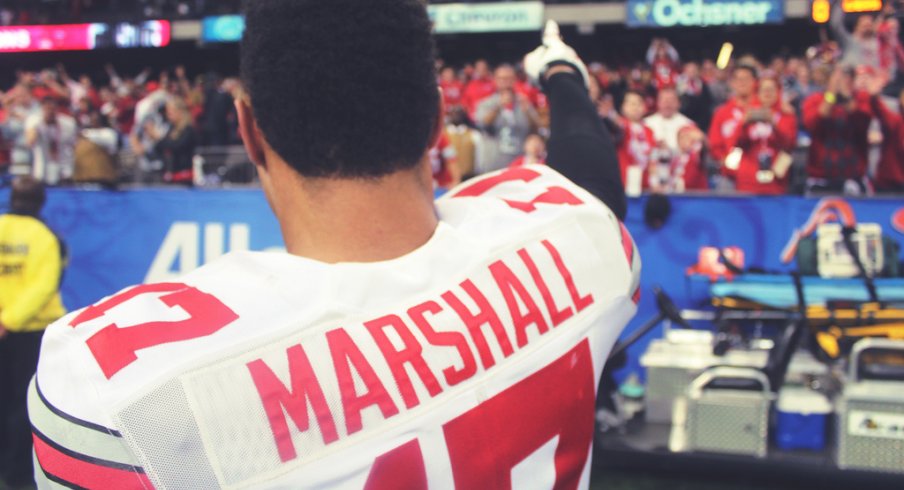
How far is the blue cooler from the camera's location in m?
4.62

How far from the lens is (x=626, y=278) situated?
132cm

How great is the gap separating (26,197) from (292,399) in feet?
15.2

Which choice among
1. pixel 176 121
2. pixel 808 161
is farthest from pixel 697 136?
pixel 176 121

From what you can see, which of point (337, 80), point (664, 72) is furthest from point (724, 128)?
point (337, 80)

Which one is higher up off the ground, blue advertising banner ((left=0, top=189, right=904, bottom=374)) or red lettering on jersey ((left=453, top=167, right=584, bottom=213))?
red lettering on jersey ((left=453, top=167, right=584, bottom=213))

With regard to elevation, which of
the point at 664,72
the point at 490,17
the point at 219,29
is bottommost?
the point at 664,72

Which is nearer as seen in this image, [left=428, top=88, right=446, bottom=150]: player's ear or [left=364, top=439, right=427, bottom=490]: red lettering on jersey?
[left=364, top=439, right=427, bottom=490]: red lettering on jersey

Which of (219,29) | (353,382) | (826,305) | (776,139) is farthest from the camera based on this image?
(219,29)

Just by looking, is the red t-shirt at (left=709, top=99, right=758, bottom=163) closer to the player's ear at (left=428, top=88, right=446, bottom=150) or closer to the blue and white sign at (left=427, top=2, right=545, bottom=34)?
the player's ear at (left=428, top=88, right=446, bottom=150)

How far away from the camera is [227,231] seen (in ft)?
21.8

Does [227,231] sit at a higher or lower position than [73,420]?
lower

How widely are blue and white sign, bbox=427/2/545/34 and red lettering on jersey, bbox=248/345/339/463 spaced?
19.7 m

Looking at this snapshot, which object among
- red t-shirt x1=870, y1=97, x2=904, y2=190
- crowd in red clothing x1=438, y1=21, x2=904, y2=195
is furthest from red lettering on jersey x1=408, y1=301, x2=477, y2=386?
red t-shirt x1=870, y1=97, x2=904, y2=190

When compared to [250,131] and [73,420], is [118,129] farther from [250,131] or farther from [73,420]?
[73,420]
